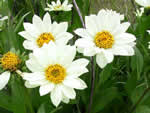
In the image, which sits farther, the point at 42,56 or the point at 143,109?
the point at 143,109

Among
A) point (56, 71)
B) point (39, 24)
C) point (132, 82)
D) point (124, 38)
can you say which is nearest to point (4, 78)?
point (56, 71)

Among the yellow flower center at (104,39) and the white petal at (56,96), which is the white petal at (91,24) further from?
the white petal at (56,96)

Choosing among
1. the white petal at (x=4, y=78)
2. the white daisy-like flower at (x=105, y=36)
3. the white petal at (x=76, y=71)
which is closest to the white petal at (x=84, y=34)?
the white daisy-like flower at (x=105, y=36)

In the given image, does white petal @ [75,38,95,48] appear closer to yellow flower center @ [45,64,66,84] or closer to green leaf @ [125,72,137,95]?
yellow flower center @ [45,64,66,84]

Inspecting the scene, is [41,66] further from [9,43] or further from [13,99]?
[9,43]

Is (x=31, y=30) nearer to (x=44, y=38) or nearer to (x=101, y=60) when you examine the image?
(x=44, y=38)

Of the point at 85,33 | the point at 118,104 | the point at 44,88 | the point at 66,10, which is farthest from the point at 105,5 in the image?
the point at 44,88
